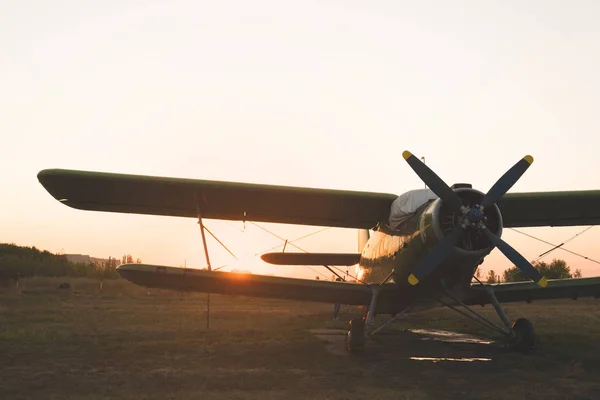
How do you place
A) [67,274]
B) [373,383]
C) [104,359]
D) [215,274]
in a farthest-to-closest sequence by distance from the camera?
[67,274] < [215,274] < [104,359] < [373,383]

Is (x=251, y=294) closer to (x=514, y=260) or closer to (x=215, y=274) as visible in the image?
(x=215, y=274)

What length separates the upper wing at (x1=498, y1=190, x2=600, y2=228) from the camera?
37.1 ft

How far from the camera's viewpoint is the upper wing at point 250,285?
31.0 feet

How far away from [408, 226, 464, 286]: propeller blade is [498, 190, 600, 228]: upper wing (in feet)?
11.4

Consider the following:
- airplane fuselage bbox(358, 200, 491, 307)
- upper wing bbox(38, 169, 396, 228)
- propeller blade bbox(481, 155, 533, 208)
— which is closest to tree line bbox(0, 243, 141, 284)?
upper wing bbox(38, 169, 396, 228)

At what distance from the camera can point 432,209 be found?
8.77 m

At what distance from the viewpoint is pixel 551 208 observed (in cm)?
1234

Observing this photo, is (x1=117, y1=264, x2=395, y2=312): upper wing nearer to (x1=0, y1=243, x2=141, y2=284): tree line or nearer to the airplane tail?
the airplane tail

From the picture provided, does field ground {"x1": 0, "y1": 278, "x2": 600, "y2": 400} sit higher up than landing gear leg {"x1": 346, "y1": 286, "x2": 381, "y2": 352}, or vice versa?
landing gear leg {"x1": 346, "y1": 286, "x2": 381, "y2": 352}

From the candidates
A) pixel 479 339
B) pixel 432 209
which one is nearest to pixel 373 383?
pixel 432 209

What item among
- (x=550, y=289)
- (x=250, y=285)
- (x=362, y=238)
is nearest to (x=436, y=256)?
(x=250, y=285)

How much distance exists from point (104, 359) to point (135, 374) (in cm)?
161

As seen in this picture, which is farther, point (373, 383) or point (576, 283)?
point (576, 283)

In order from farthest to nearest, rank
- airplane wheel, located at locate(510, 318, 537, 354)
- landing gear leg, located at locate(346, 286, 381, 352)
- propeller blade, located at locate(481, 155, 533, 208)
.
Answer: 1. airplane wheel, located at locate(510, 318, 537, 354)
2. landing gear leg, located at locate(346, 286, 381, 352)
3. propeller blade, located at locate(481, 155, 533, 208)
